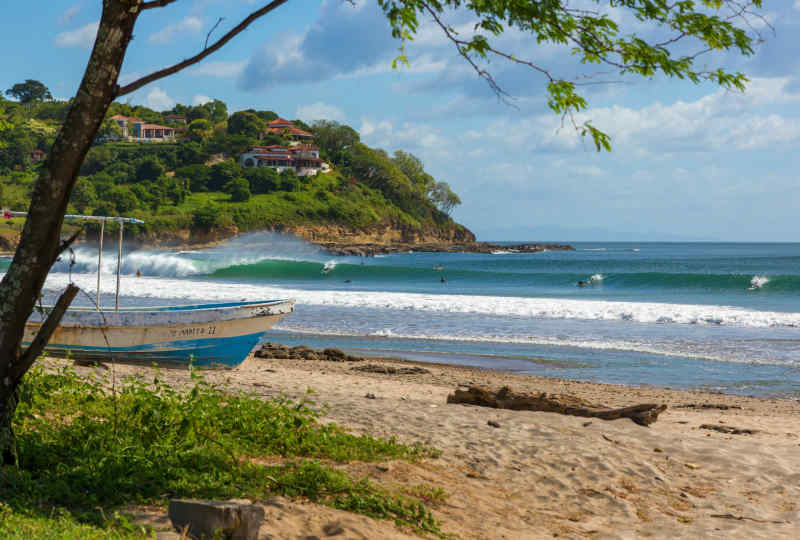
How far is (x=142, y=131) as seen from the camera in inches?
4840

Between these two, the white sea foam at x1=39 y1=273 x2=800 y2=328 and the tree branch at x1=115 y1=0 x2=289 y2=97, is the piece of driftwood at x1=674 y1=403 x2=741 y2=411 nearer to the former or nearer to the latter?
the tree branch at x1=115 y1=0 x2=289 y2=97

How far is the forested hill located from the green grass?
2901 inches

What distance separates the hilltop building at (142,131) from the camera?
400 feet

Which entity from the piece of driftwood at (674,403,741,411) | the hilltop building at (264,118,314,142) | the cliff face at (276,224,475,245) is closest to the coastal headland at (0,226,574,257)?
the cliff face at (276,224,475,245)

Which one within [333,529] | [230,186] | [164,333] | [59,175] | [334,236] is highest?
[230,186]

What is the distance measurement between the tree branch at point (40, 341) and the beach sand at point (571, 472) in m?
1.80

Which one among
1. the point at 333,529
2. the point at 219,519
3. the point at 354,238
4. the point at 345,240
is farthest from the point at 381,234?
the point at 219,519

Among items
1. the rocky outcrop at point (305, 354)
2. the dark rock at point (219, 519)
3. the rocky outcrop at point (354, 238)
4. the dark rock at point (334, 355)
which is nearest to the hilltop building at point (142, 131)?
the rocky outcrop at point (354, 238)

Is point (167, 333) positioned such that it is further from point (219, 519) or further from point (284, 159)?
point (284, 159)

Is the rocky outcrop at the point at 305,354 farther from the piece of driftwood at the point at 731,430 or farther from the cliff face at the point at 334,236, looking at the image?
the cliff face at the point at 334,236

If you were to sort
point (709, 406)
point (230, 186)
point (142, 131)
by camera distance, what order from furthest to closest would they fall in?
point (142, 131) < point (230, 186) < point (709, 406)

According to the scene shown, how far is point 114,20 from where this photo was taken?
437cm

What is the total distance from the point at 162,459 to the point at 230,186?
314 feet

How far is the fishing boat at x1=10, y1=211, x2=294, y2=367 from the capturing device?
10.2m
